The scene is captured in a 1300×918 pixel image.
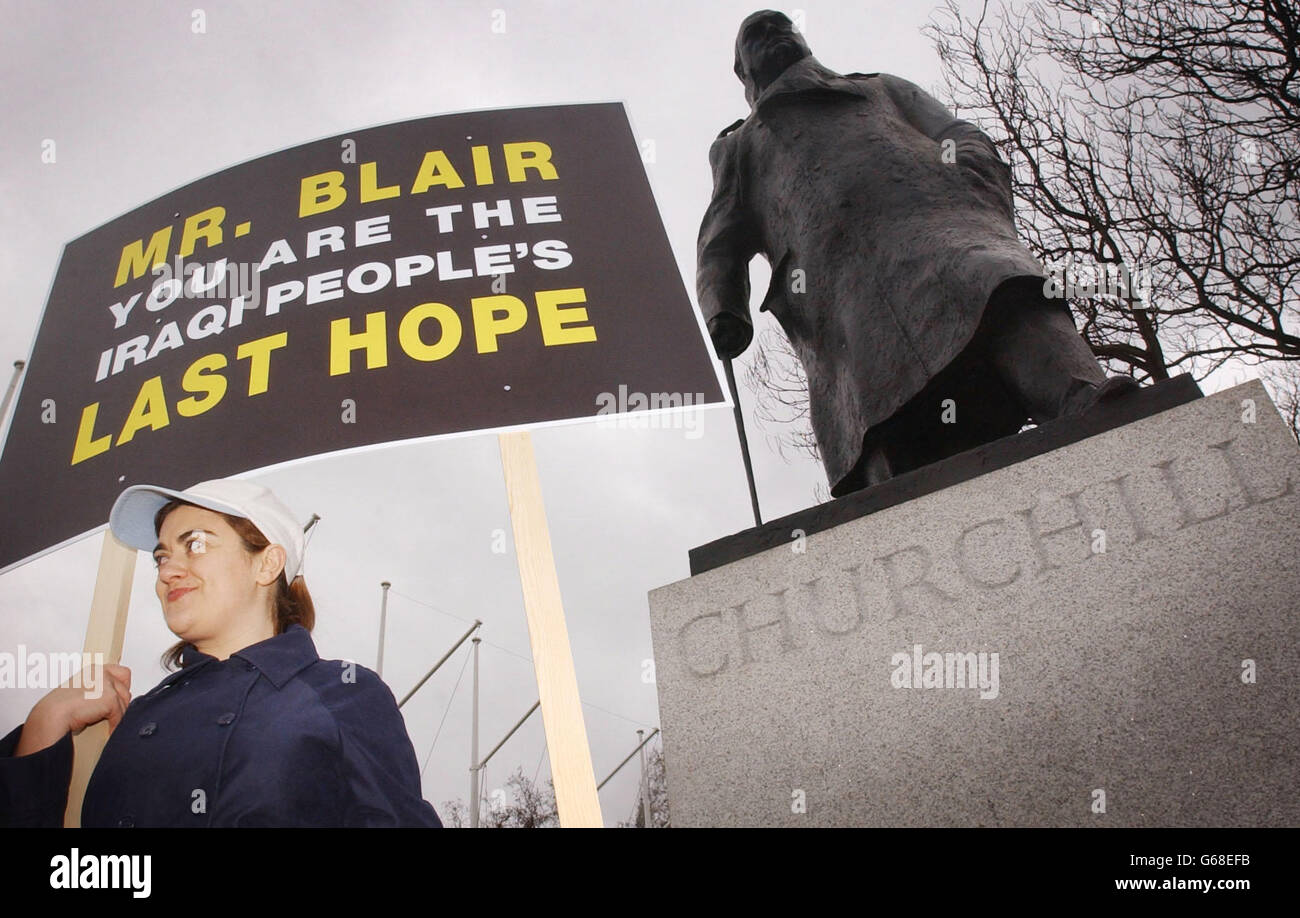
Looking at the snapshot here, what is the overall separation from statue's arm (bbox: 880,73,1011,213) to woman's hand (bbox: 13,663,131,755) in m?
3.03

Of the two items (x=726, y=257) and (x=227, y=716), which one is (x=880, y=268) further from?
(x=227, y=716)

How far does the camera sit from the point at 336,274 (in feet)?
10.2

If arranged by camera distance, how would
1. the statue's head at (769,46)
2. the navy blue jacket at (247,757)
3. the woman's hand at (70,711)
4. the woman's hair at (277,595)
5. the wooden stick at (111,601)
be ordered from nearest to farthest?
the navy blue jacket at (247,757) → the woman's hand at (70,711) → the woman's hair at (277,595) → the wooden stick at (111,601) → the statue's head at (769,46)

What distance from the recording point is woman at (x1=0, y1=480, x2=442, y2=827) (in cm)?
166

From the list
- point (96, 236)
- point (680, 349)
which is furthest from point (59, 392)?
point (680, 349)

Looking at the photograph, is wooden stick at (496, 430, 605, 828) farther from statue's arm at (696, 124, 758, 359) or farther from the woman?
statue's arm at (696, 124, 758, 359)

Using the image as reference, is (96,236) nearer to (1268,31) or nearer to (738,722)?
(738,722)

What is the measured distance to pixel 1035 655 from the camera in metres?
1.93

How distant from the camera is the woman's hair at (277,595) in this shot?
2023mm

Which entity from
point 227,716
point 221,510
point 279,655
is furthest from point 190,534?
point 227,716

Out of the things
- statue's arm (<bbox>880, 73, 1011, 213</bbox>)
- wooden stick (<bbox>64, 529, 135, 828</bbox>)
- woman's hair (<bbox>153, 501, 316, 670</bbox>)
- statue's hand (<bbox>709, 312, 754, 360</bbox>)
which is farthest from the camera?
statue's hand (<bbox>709, 312, 754, 360</bbox>)

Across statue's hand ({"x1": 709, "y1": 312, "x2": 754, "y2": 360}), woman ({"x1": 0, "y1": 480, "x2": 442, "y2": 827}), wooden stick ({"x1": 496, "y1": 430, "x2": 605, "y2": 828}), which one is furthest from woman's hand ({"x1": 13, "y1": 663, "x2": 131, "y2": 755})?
statue's hand ({"x1": 709, "y1": 312, "x2": 754, "y2": 360})

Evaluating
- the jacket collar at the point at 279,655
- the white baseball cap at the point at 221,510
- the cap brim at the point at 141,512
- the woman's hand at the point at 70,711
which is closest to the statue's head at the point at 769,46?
the white baseball cap at the point at 221,510

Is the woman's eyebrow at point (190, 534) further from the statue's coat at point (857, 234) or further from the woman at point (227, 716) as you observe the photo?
the statue's coat at point (857, 234)
